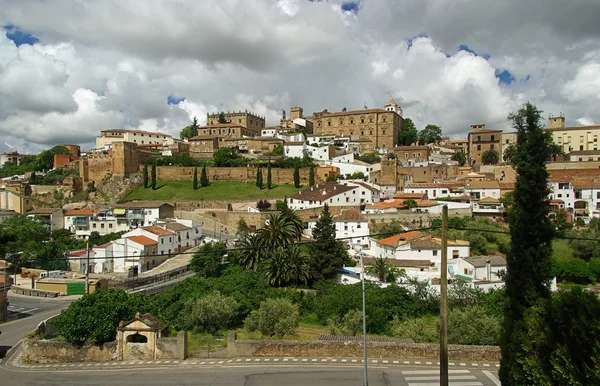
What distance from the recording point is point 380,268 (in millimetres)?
28266

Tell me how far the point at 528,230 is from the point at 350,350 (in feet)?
25.2

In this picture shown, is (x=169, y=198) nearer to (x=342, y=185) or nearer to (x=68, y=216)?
(x=68, y=216)

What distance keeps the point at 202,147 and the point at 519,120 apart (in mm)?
76268

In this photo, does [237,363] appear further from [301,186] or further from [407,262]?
[301,186]

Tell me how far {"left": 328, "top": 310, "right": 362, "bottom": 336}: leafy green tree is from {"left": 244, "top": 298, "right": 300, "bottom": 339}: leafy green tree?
2.30 meters

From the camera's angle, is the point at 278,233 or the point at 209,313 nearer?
the point at 209,313

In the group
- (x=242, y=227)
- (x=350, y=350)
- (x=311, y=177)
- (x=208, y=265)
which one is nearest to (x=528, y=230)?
(x=350, y=350)

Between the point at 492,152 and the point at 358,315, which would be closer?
the point at 358,315

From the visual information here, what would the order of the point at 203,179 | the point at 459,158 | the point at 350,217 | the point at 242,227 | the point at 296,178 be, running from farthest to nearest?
the point at 459,158 < the point at 203,179 < the point at 296,178 < the point at 242,227 < the point at 350,217

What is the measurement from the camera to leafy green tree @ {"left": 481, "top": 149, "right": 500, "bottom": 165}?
241ft

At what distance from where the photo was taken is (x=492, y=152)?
74.4 m

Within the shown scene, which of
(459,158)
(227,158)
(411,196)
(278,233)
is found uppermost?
(459,158)

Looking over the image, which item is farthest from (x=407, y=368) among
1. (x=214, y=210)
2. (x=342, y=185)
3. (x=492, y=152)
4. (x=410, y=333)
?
(x=492, y=152)

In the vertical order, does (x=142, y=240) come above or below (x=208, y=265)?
above
